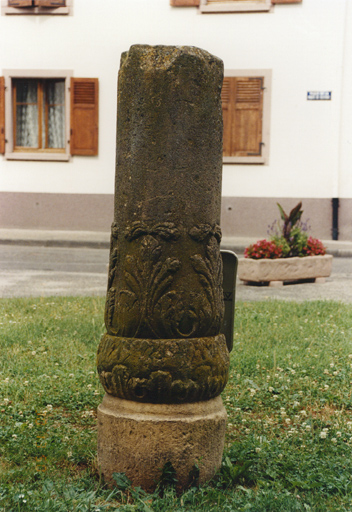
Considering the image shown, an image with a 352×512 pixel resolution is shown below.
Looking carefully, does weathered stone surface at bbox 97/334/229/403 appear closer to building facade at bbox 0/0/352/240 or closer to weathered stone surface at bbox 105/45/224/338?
weathered stone surface at bbox 105/45/224/338

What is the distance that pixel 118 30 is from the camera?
58.7 feet

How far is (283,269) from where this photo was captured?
10859 mm

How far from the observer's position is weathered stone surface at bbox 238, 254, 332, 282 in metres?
10.7

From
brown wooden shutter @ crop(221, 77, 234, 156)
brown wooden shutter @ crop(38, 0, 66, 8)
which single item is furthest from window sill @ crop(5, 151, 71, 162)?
brown wooden shutter @ crop(221, 77, 234, 156)

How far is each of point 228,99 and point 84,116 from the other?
140 inches

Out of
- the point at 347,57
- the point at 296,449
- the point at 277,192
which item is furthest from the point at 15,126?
the point at 296,449

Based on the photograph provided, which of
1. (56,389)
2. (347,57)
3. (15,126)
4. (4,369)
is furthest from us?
(15,126)

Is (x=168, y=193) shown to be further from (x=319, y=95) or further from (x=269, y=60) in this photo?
(x=269, y=60)

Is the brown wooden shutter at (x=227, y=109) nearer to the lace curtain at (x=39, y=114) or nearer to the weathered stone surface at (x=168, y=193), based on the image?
the lace curtain at (x=39, y=114)

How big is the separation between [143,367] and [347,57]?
1568 centimetres

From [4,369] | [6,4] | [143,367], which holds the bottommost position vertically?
[4,369]

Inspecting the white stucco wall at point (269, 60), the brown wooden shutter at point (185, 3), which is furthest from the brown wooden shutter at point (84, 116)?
the brown wooden shutter at point (185, 3)

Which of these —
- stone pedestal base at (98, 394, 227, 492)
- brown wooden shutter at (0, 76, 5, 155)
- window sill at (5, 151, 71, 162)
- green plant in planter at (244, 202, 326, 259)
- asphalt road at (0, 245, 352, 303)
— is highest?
brown wooden shutter at (0, 76, 5, 155)

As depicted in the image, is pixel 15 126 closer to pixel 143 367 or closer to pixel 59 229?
→ pixel 59 229
